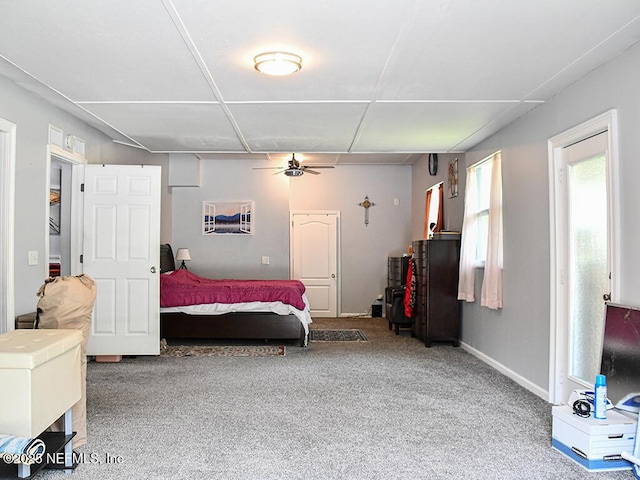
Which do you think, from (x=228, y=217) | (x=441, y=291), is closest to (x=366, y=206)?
(x=228, y=217)

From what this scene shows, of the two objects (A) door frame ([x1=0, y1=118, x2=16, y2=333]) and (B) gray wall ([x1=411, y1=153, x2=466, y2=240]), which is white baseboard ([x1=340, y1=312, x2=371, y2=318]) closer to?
(B) gray wall ([x1=411, y1=153, x2=466, y2=240])

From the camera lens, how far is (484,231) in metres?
5.40

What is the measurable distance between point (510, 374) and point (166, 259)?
4.97m

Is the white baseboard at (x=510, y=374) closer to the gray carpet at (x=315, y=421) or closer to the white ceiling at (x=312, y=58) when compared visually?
the gray carpet at (x=315, y=421)

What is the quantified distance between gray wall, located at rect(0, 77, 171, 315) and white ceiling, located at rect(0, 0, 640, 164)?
6.3 inches

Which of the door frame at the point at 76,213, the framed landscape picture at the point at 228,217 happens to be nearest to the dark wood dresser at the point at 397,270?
the framed landscape picture at the point at 228,217

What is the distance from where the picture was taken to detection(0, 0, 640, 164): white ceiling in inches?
97.3

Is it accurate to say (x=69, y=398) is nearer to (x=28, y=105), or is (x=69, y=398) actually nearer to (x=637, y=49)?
(x=28, y=105)

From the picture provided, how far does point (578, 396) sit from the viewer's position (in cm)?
294

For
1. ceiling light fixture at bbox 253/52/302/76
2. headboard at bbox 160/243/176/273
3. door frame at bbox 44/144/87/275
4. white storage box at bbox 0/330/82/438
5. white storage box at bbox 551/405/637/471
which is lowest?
white storage box at bbox 551/405/637/471

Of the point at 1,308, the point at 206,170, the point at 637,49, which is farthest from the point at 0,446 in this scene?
the point at 206,170

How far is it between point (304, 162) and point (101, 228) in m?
4.01

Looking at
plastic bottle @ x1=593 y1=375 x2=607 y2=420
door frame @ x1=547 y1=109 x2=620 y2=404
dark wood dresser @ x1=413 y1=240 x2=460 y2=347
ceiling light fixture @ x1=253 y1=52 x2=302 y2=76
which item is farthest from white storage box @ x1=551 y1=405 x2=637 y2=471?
dark wood dresser @ x1=413 y1=240 x2=460 y2=347

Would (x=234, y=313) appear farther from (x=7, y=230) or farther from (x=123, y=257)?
(x=7, y=230)
